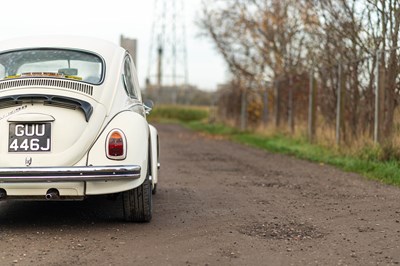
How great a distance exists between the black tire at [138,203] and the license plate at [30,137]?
0.86 m

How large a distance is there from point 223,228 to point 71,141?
154 cm

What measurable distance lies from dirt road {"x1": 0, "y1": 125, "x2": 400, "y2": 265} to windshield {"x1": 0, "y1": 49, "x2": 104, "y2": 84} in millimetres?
1406

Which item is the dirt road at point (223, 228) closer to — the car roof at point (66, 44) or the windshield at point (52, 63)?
the windshield at point (52, 63)

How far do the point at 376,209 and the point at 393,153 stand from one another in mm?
4962

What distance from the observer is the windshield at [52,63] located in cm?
661

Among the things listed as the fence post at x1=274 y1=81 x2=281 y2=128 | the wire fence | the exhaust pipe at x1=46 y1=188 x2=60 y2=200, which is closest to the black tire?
the exhaust pipe at x1=46 y1=188 x2=60 y2=200

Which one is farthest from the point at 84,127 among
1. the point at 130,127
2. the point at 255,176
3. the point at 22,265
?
the point at 255,176

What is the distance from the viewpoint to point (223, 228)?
6.16m

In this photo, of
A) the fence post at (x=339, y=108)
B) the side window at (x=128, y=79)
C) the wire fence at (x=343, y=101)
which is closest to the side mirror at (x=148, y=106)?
the side window at (x=128, y=79)

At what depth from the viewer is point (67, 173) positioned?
18.7 feet

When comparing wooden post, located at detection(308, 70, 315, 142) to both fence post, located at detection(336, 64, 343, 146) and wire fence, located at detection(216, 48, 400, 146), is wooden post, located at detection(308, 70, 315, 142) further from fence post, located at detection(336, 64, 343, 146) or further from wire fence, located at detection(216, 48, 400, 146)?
fence post, located at detection(336, 64, 343, 146)

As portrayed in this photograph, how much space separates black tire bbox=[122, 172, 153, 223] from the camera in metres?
6.19

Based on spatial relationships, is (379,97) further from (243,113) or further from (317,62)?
(243,113)

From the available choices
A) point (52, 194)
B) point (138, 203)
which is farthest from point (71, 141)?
point (138, 203)
